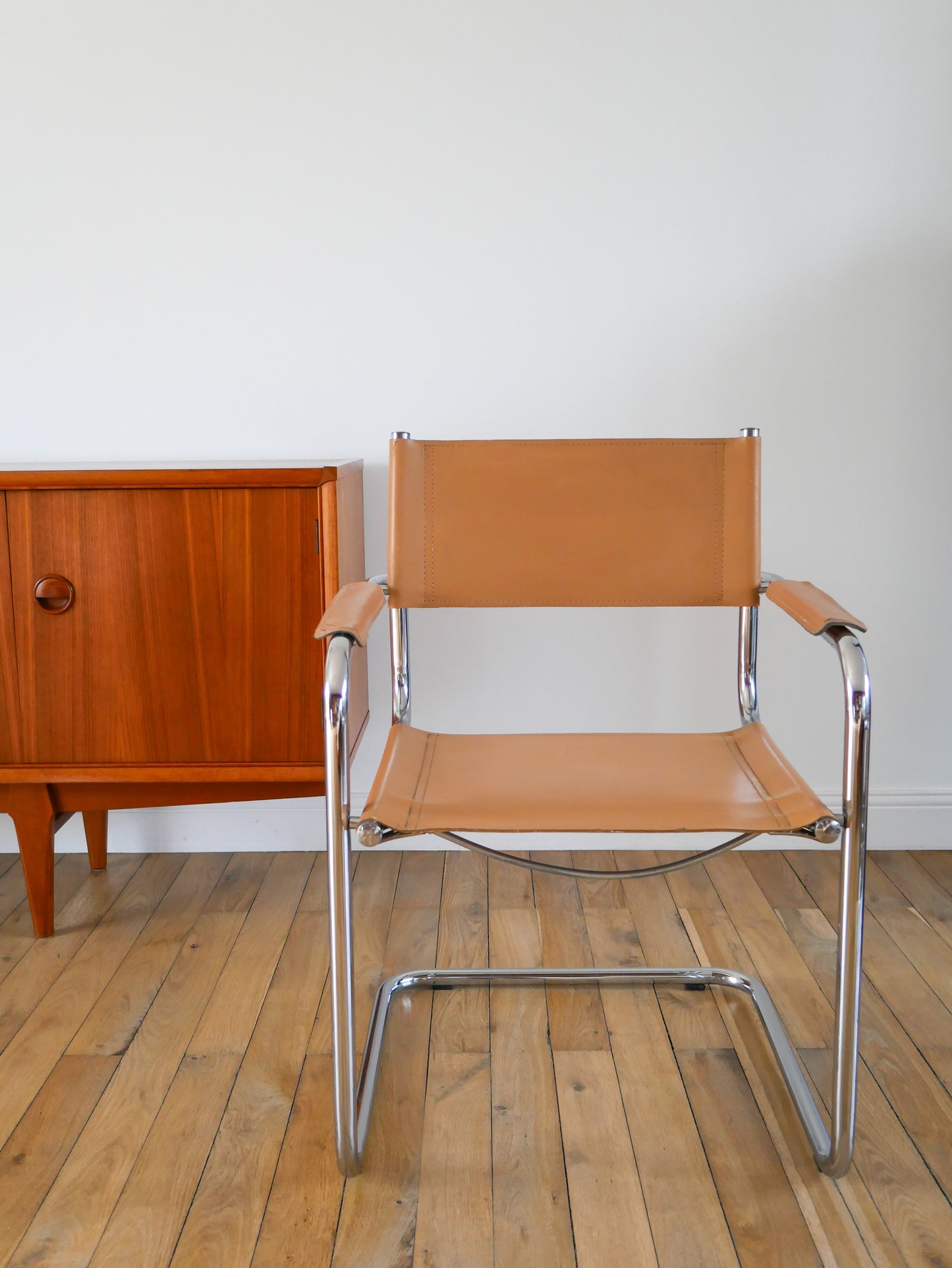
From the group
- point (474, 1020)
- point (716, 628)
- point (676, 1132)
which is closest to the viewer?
point (676, 1132)

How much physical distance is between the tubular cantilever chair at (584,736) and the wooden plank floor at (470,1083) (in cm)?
6

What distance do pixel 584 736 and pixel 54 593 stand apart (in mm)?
900

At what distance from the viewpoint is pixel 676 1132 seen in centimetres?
127

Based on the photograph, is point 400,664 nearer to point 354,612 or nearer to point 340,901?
point 354,612

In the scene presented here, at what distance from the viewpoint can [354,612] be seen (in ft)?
4.19

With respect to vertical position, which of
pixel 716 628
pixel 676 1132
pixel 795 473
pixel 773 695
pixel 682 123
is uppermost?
pixel 682 123

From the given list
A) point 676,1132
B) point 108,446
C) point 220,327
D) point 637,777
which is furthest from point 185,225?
point 676,1132

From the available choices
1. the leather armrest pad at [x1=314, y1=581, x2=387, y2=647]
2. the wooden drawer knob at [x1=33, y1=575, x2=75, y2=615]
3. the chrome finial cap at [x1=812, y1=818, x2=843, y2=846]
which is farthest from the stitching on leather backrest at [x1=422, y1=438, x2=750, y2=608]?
the wooden drawer knob at [x1=33, y1=575, x2=75, y2=615]

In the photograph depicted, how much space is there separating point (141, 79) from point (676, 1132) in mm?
1994

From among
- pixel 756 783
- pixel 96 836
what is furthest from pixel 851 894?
pixel 96 836

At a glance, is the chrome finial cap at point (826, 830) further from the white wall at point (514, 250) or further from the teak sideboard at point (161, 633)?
the white wall at point (514, 250)

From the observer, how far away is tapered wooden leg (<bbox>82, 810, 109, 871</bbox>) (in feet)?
6.73

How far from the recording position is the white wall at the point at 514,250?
194 cm

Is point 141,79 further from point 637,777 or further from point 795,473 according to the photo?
→ point 637,777
